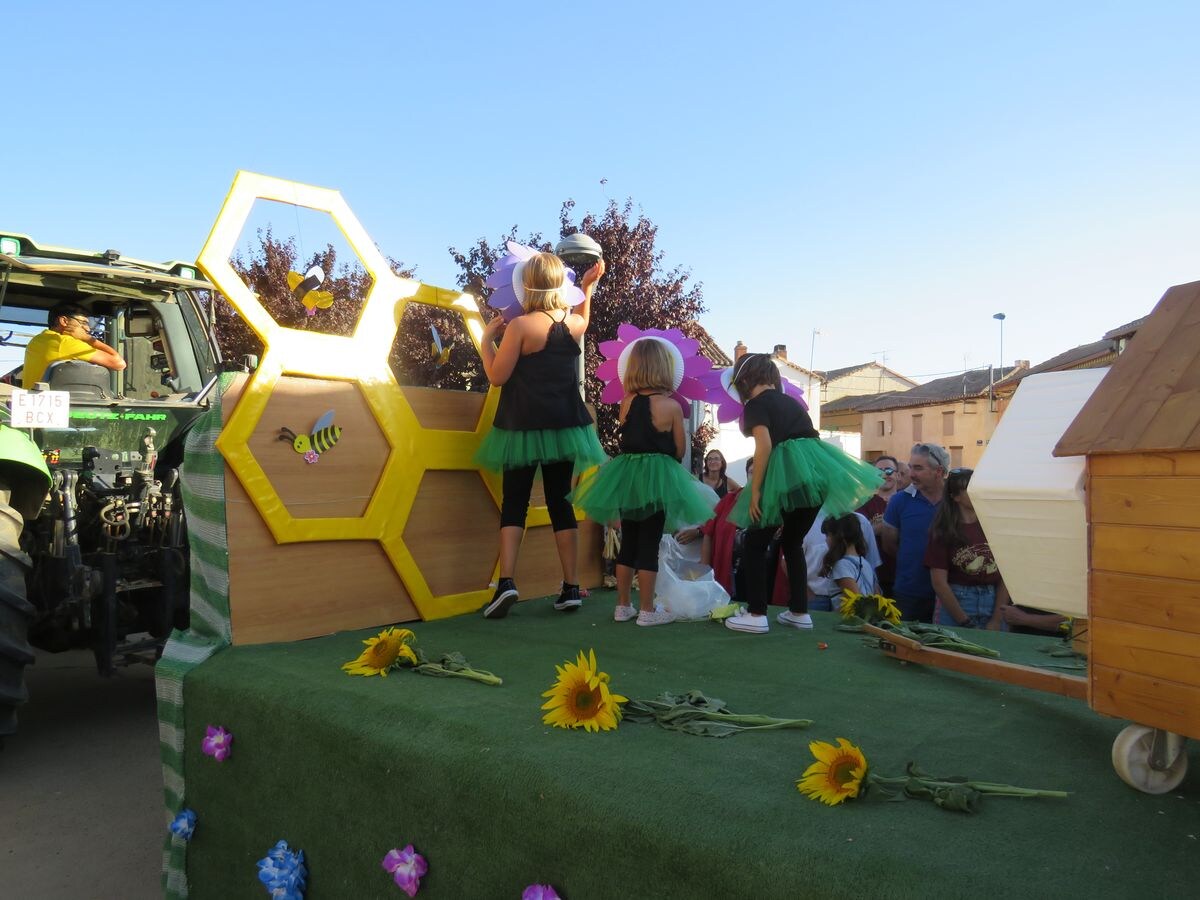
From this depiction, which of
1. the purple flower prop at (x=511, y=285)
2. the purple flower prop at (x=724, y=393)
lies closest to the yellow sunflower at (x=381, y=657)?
the purple flower prop at (x=511, y=285)

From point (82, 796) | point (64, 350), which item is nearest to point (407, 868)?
point (82, 796)

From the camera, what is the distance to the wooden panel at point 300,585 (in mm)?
2744

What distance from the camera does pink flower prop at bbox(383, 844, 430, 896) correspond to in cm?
180

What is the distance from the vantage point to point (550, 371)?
358 centimetres

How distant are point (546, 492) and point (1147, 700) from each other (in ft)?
8.14

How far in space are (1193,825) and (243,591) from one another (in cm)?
253

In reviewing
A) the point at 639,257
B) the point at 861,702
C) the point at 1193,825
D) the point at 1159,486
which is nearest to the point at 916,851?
the point at 1193,825

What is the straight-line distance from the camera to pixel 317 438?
3027mm

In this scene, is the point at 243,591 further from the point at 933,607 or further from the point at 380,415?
the point at 933,607

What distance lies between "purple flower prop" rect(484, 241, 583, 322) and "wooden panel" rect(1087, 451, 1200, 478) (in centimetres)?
250

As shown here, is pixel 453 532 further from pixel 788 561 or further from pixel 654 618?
pixel 788 561

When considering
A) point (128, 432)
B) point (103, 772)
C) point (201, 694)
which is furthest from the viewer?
point (128, 432)

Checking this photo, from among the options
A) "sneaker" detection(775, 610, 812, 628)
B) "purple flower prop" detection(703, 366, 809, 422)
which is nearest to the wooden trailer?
"sneaker" detection(775, 610, 812, 628)

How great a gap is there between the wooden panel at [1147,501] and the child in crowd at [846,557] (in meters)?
2.95
